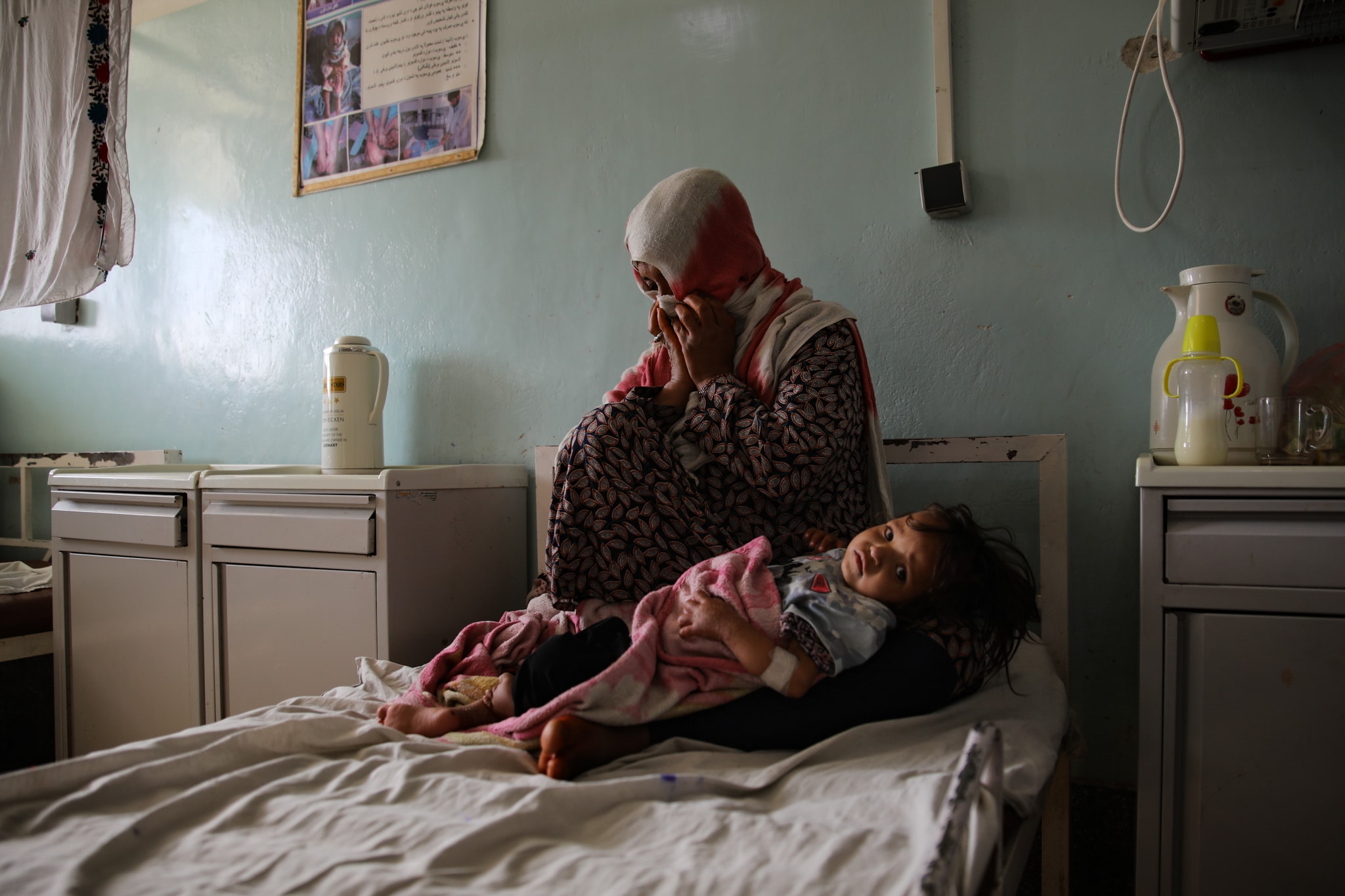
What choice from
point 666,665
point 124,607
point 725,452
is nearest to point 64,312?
point 124,607

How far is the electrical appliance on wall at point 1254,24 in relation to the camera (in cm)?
133

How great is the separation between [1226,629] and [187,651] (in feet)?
6.98

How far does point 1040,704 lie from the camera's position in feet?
3.73

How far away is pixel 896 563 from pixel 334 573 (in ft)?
3.98

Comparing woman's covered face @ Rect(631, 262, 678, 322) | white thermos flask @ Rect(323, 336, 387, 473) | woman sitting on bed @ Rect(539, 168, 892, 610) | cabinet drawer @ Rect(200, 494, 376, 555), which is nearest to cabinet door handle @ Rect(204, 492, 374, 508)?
cabinet drawer @ Rect(200, 494, 376, 555)

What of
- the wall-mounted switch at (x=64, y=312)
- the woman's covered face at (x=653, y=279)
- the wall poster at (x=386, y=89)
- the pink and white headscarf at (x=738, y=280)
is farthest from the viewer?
the wall-mounted switch at (x=64, y=312)

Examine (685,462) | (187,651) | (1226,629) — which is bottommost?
(187,651)

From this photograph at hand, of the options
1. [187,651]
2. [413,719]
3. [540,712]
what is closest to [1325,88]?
[540,712]

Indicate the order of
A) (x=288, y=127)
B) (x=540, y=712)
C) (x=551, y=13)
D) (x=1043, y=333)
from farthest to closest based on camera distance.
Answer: (x=288, y=127) → (x=551, y=13) → (x=1043, y=333) → (x=540, y=712)

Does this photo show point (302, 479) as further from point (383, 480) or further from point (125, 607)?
point (125, 607)

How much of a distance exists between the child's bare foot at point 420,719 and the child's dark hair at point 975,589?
0.67 meters

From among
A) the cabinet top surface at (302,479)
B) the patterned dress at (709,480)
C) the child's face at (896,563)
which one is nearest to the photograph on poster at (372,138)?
the cabinet top surface at (302,479)

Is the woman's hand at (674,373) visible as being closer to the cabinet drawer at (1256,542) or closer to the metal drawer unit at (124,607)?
the cabinet drawer at (1256,542)

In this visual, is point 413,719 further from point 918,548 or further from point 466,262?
point 466,262
